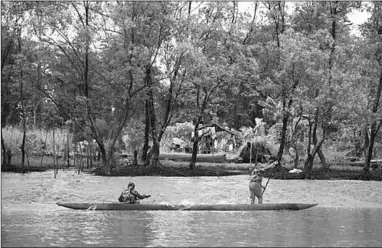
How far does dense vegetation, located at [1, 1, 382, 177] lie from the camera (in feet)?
98.1

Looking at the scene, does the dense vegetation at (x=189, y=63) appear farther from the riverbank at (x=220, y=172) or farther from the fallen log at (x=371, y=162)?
the fallen log at (x=371, y=162)

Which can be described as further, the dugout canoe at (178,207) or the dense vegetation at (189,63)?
the dense vegetation at (189,63)

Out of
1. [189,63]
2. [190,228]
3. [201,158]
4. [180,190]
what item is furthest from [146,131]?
[190,228]

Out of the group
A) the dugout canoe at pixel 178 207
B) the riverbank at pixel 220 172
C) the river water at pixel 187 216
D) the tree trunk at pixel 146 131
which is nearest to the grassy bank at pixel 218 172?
the riverbank at pixel 220 172

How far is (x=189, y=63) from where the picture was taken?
31234 mm

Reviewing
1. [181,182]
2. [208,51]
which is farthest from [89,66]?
[181,182]

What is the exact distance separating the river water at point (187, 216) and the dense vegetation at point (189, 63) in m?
3.82

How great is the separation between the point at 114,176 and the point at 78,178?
1893 millimetres

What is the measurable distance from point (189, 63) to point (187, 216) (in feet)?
46.7

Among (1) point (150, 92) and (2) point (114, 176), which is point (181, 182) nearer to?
(2) point (114, 176)

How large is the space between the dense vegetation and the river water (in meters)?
3.82

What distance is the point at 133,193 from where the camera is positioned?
19.3m

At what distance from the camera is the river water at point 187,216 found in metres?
14.0

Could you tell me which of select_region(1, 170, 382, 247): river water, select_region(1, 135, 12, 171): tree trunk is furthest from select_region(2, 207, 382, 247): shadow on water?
select_region(1, 135, 12, 171): tree trunk
